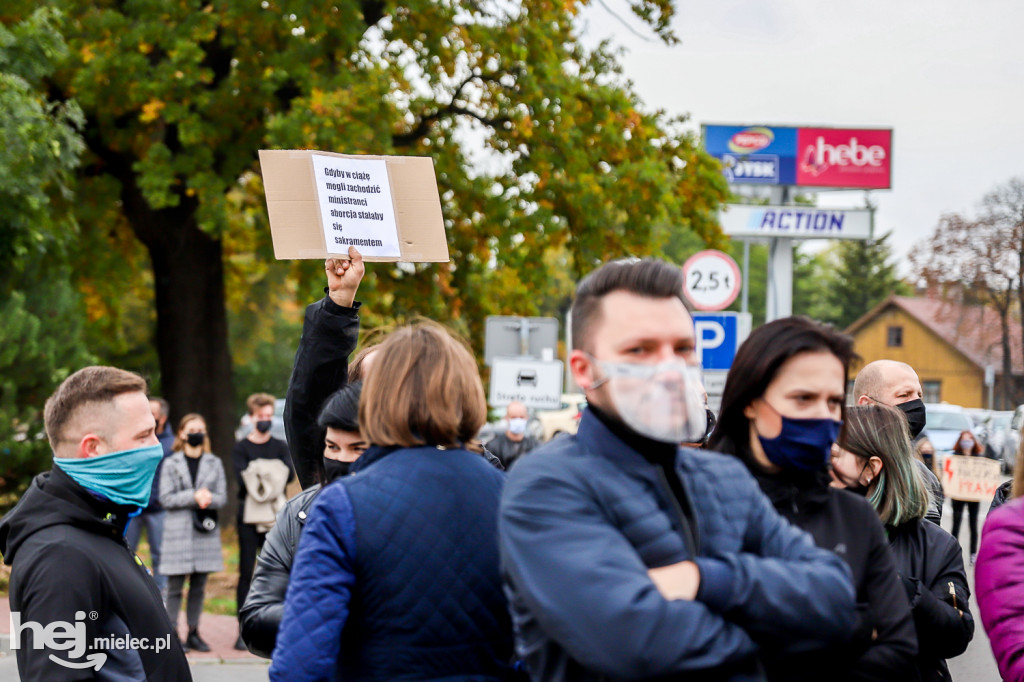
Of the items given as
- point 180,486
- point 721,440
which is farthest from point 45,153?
point 721,440

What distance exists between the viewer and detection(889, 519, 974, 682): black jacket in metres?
3.09

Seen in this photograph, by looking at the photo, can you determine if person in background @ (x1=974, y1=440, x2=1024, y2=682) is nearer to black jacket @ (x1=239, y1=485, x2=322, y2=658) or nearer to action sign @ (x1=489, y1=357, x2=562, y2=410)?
black jacket @ (x1=239, y1=485, x2=322, y2=658)

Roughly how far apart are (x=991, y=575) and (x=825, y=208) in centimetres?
2942

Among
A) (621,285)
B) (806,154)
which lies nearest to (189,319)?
(621,285)

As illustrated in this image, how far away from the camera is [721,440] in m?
2.74

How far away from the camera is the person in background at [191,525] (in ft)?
28.9

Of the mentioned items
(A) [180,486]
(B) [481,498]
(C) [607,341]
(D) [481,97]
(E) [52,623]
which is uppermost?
(D) [481,97]

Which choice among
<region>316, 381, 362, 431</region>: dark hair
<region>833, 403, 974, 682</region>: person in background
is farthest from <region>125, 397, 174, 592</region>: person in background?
<region>833, 403, 974, 682</region>: person in background

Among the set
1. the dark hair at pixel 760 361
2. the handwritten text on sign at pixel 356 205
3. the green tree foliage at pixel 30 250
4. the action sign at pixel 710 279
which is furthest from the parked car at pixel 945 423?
the dark hair at pixel 760 361

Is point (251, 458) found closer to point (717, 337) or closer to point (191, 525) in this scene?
Result: point (191, 525)

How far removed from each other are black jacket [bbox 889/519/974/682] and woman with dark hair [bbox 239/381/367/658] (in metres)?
1.59

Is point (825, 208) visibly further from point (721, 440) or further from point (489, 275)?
point (721, 440)

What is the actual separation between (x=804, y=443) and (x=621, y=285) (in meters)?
0.65

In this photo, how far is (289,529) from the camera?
3.24 m
